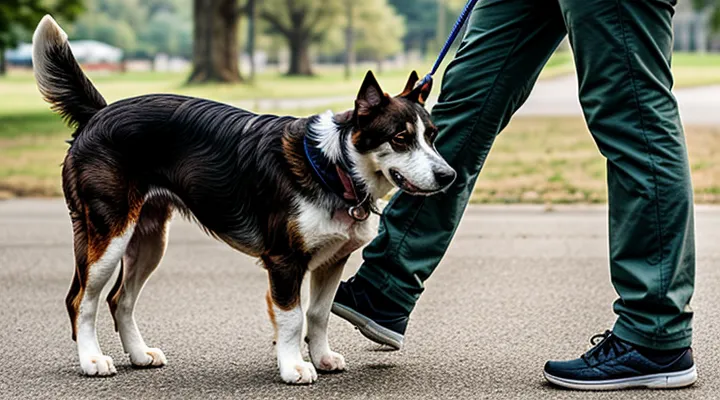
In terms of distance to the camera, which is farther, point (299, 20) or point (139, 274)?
point (299, 20)

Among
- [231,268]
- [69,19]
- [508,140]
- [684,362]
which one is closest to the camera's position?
[684,362]

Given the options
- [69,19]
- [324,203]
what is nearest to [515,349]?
[324,203]

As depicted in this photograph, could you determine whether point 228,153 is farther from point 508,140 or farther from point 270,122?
point 508,140

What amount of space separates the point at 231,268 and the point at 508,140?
10.5 m

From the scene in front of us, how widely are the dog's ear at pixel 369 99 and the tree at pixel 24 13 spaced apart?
18.5 metres

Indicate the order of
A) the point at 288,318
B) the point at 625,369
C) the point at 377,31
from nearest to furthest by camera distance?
the point at 625,369, the point at 288,318, the point at 377,31

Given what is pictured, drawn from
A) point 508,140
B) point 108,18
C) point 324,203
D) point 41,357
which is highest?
point 324,203

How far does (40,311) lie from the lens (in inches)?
216

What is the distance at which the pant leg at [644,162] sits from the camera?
3.81 metres

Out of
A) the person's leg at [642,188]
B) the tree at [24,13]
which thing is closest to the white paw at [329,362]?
the person's leg at [642,188]

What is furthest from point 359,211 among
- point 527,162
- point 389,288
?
point 527,162

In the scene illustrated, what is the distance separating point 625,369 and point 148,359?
1.67 m

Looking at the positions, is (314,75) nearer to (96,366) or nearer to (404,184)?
Answer: (96,366)

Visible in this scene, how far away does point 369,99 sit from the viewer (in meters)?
3.78
